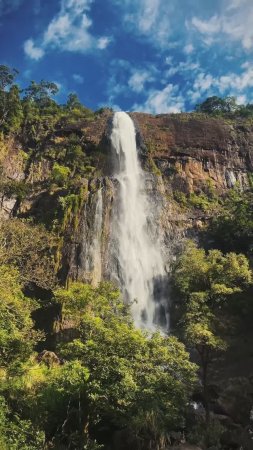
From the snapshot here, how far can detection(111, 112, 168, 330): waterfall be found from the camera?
3168 centimetres

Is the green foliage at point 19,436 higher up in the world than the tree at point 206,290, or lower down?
lower down

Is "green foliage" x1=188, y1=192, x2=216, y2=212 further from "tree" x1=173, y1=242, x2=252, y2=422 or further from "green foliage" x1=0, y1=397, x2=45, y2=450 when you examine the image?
"green foliage" x1=0, y1=397, x2=45, y2=450

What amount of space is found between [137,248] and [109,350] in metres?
20.4

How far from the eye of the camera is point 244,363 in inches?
1038

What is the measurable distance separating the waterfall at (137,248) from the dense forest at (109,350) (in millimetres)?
2047

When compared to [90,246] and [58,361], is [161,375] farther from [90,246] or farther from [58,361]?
[90,246]

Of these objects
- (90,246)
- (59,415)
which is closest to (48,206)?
(90,246)

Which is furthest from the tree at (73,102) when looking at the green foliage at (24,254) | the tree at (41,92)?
the green foliage at (24,254)

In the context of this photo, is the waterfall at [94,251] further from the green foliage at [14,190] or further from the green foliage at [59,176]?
the green foliage at [14,190]

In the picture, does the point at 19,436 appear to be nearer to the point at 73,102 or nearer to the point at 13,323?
the point at 13,323

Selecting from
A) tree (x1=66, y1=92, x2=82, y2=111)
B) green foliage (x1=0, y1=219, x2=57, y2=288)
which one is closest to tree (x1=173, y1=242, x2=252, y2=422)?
green foliage (x1=0, y1=219, x2=57, y2=288)

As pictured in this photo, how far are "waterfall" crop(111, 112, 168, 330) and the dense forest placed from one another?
2.05m

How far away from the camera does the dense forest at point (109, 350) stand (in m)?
14.6

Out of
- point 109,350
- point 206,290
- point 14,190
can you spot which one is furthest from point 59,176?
point 109,350
